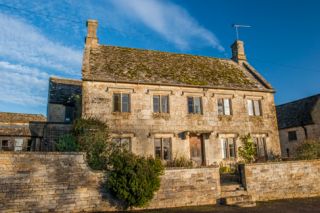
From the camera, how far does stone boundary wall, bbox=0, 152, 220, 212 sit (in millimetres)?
10289

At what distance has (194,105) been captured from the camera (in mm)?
20219

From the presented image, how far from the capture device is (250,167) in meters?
14.3

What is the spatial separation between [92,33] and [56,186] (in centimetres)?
1525

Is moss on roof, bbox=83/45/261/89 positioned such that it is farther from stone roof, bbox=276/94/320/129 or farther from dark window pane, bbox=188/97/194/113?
stone roof, bbox=276/94/320/129

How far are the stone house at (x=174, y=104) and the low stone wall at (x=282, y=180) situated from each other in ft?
17.3

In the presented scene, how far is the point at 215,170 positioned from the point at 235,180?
231 cm

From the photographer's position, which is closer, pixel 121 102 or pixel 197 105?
pixel 121 102

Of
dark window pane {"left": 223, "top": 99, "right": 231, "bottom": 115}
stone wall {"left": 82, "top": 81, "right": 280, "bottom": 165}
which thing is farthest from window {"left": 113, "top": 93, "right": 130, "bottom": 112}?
dark window pane {"left": 223, "top": 99, "right": 231, "bottom": 115}

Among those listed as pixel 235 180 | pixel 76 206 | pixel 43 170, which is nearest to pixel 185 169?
pixel 235 180

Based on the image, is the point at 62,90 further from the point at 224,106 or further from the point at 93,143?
the point at 224,106

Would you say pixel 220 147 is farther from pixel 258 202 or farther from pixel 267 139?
pixel 258 202

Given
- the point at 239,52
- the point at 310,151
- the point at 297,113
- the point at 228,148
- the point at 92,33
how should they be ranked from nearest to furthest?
the point at 310,151, the point at 228,148, the point at 92,33, the point at 239,52, the point at 297,113

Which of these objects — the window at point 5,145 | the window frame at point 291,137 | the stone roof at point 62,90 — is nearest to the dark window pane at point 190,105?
the stone roof at point 62,90

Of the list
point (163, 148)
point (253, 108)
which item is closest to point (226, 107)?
point (253, 108)
